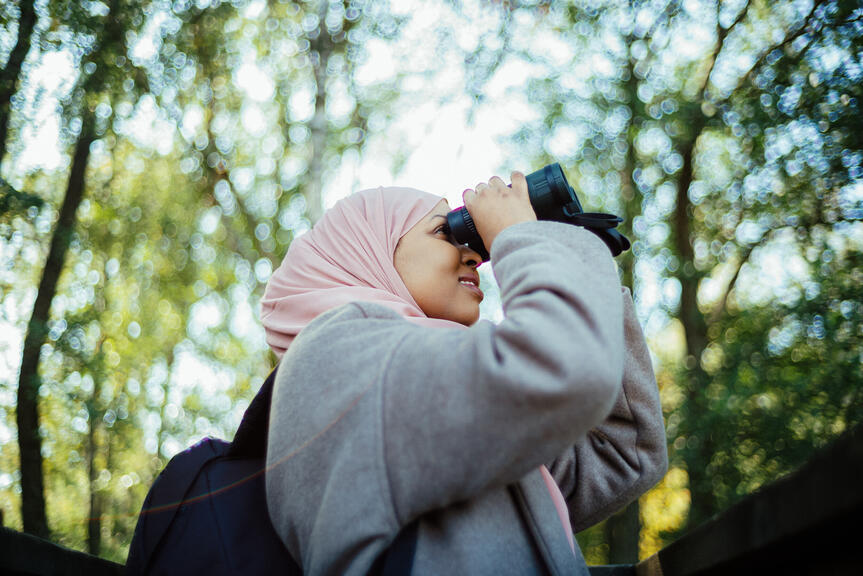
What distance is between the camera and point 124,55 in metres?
4.95

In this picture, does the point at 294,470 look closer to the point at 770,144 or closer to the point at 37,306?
the point at 37,306

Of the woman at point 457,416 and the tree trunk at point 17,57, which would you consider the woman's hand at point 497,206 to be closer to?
the woman at point 457,416

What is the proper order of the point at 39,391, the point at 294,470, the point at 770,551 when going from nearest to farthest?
the point at 770,551
the point at 294,470
the point at 39,391

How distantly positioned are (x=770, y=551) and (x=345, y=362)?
728 mm

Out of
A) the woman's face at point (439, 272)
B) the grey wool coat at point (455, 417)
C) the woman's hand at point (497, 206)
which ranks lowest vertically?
the grey wool coat at point (455, 417)

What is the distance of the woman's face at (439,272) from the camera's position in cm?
174

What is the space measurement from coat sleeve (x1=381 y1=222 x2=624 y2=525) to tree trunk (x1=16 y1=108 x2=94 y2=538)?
14.8 feet

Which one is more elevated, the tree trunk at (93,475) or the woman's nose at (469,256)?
the woman's nose at (469,256)

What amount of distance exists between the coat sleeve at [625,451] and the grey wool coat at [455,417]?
12.7 inches

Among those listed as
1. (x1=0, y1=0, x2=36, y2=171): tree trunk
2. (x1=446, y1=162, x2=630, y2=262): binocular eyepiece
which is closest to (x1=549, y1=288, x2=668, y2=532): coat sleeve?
(x1=446, y1=162, x2=630, y2=262): binocular eyepiece

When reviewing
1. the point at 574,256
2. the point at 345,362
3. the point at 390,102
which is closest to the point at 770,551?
the point at 574,256

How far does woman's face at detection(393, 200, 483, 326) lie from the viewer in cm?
174

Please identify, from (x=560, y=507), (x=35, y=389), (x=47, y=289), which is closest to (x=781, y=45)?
(x=560, y=507)

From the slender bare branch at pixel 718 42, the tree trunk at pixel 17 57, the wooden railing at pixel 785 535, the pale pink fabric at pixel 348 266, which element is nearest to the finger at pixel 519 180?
the pale pink fabric at pixel 348 266
